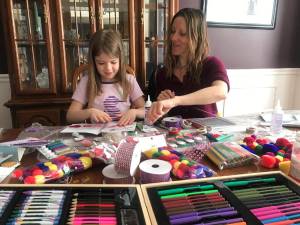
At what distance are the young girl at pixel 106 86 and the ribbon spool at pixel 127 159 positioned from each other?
1.94ft

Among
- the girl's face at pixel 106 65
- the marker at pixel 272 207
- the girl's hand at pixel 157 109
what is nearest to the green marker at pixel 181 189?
the marker at pixel 272 207

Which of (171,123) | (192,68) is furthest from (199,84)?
(171,123)

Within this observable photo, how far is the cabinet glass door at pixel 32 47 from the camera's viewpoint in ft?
5.81

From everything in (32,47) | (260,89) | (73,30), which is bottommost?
(260,89)

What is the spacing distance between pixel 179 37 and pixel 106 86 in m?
0.51

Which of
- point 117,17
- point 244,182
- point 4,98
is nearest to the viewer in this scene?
point 244,182

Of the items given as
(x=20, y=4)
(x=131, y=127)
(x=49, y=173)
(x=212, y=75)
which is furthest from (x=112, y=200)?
(x=20, y=4)

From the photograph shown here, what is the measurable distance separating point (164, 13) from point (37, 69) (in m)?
1.03

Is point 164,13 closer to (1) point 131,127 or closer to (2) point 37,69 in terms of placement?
(2) point 37,69

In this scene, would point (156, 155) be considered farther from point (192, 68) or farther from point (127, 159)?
point (192, 68)

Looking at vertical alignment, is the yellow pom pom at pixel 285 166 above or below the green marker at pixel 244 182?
below

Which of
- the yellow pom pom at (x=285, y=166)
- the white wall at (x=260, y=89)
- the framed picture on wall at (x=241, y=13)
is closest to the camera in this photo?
the yellow pom pom at (x=285, y=166)

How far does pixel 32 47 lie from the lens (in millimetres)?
1838

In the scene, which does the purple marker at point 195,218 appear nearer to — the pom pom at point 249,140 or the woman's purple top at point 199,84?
the pom pom at point 249,140
